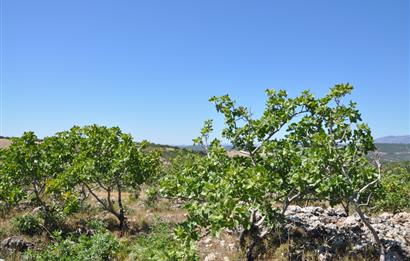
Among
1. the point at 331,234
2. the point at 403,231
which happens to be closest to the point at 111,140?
the point at 331,234

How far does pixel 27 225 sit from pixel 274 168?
392 inches

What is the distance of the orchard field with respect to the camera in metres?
7.65

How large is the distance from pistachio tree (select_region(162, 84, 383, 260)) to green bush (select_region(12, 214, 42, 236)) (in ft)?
24.5

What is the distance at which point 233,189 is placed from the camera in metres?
7.30

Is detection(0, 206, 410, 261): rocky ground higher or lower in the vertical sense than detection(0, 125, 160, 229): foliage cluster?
lower

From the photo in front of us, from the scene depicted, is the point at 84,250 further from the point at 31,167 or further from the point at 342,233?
the point at 342,233

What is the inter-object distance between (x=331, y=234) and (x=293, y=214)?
174cm

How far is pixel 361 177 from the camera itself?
27.4 ft

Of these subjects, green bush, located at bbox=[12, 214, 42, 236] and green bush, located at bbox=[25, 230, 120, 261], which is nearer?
green bush, located at bbox=[25, 230, 120, 261]

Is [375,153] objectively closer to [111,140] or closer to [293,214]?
[293,214]

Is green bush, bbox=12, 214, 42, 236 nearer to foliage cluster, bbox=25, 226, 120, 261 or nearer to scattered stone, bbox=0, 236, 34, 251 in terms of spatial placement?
scattered stone, bbox=0, 236, 34, 251

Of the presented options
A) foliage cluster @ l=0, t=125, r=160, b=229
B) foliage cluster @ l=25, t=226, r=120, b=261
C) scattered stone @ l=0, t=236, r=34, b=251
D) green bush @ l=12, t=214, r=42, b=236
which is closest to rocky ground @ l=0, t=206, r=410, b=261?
scattered stone @ l=0, t=236, r=34, b=251

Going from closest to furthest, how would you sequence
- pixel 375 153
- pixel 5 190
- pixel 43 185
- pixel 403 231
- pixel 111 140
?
1. pixel 375 153
2. pixel 403 231
3. pixel 5 190
4. pixel 111 140
5. pixel 43 185

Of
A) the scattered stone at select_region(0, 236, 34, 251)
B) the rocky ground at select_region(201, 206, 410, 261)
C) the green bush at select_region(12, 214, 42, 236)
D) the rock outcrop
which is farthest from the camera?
the green bush at select_region(12, 214, 42, 236)
